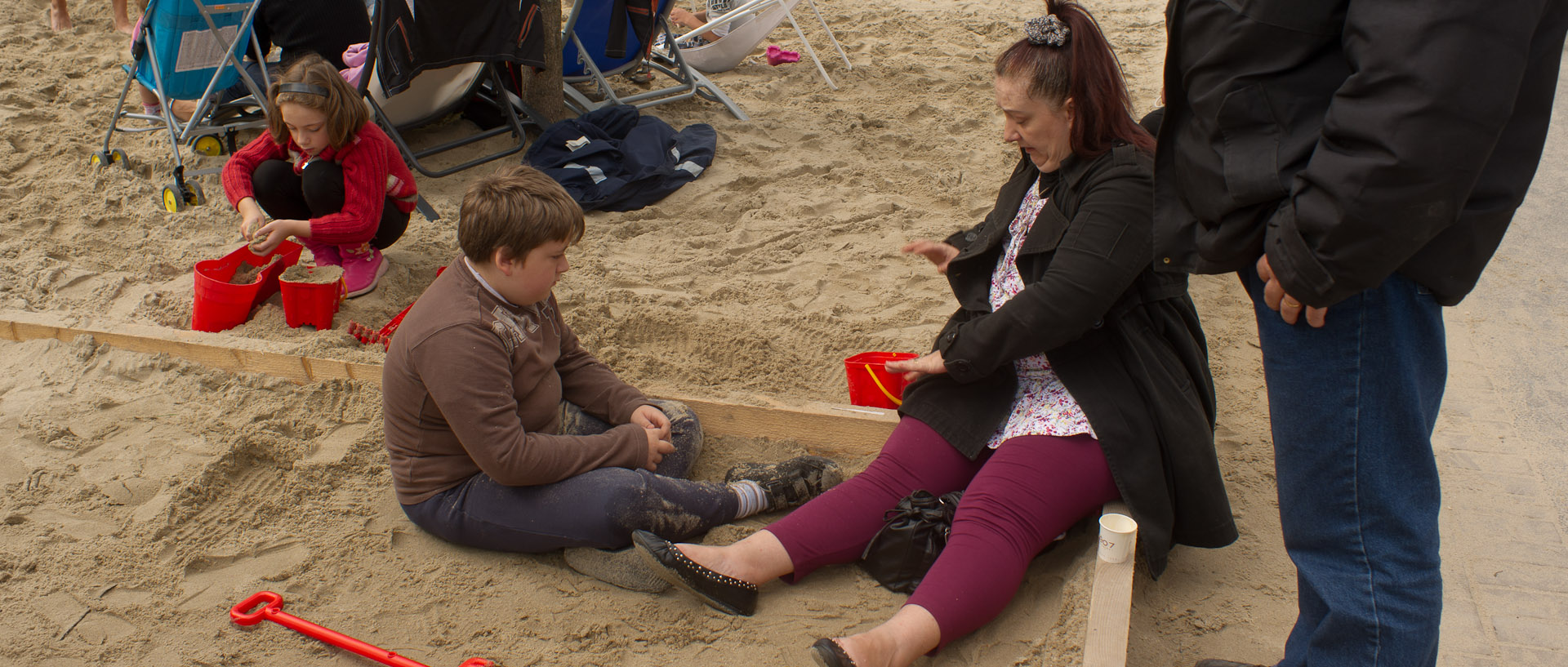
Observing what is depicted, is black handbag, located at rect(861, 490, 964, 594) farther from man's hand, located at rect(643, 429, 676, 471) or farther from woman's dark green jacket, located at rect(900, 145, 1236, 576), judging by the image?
man's hand, located at rect(643, 429, 676, 471)

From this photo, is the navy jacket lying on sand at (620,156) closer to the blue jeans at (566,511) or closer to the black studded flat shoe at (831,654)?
the blue jeans at (566,511)

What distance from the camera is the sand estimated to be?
6.91 feet

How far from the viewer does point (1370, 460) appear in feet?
5.13

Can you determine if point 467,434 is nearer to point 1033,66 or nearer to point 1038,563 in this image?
point 1038,563

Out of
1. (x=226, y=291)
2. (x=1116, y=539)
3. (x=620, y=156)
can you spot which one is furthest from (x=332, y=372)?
(x=1116, y=539)

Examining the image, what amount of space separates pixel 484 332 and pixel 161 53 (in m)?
3.18

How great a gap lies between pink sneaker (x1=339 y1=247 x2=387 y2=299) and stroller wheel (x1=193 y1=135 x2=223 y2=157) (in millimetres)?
1727

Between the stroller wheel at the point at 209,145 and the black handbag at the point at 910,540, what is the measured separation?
13.3 ft

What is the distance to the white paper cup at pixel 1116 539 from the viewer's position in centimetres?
193

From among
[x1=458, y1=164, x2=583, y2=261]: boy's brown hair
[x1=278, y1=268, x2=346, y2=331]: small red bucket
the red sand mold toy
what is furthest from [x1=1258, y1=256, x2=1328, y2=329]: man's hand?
[x1=278, y1=268, x2=346, y2=331]: small red bucket

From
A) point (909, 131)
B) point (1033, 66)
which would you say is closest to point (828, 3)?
point (909, 131)

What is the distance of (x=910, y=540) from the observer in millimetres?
2184

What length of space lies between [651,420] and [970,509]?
863 mm

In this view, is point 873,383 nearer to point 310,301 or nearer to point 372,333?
point 372,333
